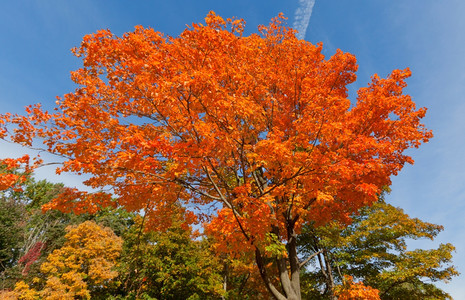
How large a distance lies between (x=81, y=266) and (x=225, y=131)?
→ 19.3 m

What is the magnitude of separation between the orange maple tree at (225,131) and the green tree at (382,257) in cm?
566

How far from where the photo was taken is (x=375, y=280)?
41.0 feet

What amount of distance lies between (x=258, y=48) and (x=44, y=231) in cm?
3666

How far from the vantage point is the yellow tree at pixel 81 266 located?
1567 cm

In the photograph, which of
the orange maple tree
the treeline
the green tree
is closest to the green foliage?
the treeline

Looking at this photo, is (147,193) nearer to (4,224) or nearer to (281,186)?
(281,186)

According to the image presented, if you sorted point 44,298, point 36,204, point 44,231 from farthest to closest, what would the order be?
point 36,204 < point 44,231 < point 44,298

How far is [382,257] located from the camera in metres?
12.8

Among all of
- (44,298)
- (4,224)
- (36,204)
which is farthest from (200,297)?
(36,204)

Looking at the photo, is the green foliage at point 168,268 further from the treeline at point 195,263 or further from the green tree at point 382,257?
the green tree at point 382,257

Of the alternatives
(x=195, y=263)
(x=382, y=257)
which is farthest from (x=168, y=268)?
(x=382, y=257)

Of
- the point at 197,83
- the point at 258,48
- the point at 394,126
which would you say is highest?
the point at 258,48

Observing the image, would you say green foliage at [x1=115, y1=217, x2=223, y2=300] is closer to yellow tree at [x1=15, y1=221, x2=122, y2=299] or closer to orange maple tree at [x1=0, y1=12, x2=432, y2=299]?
yellow tree at [x1=15, y1=221, x2=122, y2=299]

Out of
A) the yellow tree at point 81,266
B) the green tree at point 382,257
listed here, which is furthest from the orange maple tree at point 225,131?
the yellow tree at point 81,266
